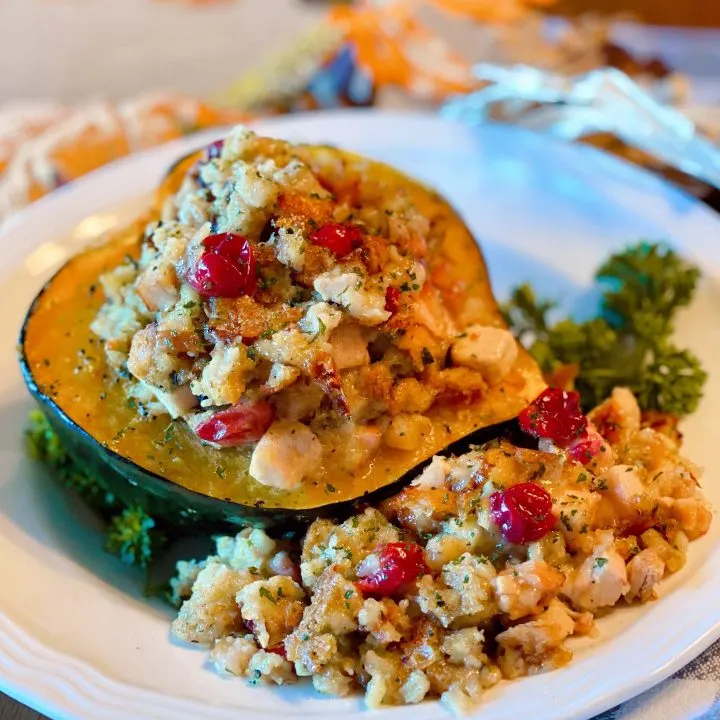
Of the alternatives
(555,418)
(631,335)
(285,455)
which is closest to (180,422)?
(285,455)

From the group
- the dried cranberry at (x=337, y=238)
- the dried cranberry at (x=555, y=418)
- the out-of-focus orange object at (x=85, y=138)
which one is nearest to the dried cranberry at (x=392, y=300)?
the dried cranberry at (x=337, y=238)

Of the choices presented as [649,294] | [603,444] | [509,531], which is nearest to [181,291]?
[509,531]

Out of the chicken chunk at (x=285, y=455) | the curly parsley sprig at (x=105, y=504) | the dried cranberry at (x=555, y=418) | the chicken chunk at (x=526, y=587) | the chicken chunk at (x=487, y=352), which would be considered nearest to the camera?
the chicken chunk at (x=526, y=587)

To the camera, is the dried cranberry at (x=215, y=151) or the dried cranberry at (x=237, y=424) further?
the dried cranberry at (x=215, y=151)

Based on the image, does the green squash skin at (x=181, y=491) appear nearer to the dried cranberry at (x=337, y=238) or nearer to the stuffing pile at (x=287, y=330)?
the stuffing pile at (x=287, y=330)

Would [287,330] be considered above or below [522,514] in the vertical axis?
above

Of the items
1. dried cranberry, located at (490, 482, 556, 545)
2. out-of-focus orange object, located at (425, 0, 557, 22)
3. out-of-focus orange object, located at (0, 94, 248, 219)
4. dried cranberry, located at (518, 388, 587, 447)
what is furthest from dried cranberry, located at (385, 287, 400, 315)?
out-of-focus orange object, located at (425, 0, 557, 22)

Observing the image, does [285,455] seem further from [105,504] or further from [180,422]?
[105,504]
